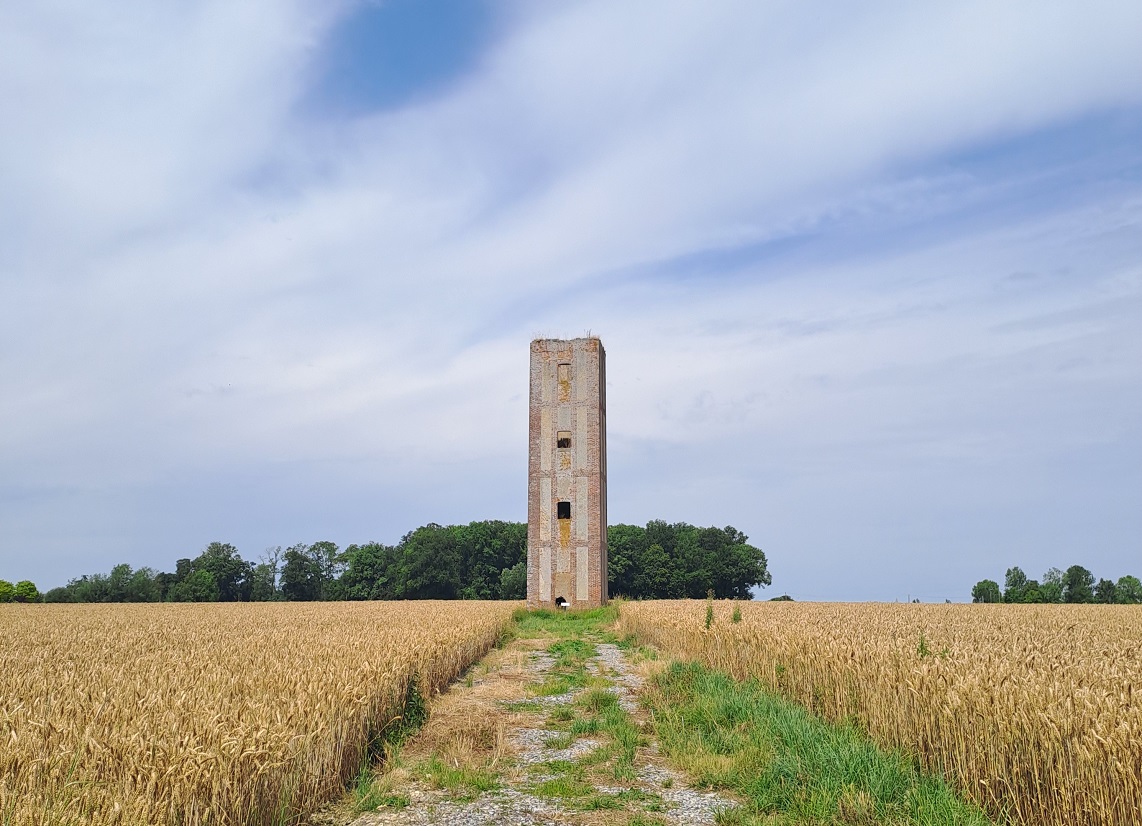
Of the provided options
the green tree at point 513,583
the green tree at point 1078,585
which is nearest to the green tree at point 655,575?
the green tree at point 513,583

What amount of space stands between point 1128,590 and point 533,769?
90.3 meters

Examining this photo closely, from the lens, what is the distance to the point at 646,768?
368 inches

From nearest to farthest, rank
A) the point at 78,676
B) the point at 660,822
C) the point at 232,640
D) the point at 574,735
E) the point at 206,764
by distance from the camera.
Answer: the point at 206,764 → the point at 660,822 → the point at 78,676 → the point at 574,735 → the point at 232,640

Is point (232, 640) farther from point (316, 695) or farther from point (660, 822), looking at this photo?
point (660, 822)

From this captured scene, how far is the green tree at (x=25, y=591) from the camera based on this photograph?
228ft

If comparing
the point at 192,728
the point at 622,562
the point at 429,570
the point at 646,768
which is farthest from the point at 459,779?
the point at 622,562

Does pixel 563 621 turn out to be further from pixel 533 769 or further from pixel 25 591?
pixel 25 591

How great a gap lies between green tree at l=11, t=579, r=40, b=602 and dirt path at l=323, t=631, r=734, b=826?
7291 centimetres

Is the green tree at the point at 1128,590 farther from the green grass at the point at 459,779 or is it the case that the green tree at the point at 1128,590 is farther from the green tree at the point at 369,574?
the green grass at the point at 459,779

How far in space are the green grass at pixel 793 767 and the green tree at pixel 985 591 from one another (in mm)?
86927

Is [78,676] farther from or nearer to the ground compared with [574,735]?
farther from the ground

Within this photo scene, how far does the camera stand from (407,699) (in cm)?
1160

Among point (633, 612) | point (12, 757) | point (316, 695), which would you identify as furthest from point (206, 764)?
point (633, 612)

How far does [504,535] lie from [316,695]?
85.0 m
